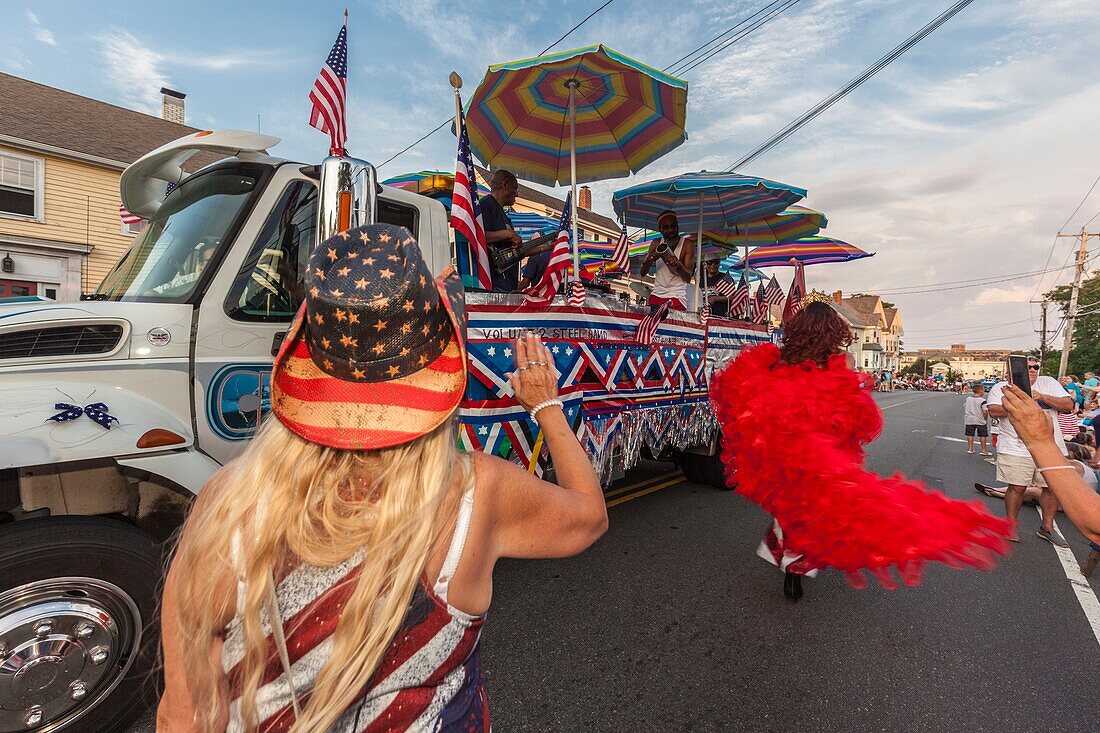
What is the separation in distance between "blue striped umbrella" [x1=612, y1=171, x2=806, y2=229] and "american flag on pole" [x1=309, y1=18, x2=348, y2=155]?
3180 millimetres

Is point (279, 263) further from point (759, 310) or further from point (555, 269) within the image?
point (759, 310)

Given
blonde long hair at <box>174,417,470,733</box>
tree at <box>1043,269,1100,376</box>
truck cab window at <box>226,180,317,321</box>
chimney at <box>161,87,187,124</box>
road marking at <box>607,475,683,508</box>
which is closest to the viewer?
blonde long hair at <box>174,417,470,733</box>

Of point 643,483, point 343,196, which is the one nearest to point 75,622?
point 343,196

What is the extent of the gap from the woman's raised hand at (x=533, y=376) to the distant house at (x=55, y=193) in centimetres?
1573

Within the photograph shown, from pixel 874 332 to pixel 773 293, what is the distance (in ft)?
289

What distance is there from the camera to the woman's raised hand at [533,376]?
4.28ft

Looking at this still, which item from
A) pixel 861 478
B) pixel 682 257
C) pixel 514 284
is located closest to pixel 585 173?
pixel 682 257

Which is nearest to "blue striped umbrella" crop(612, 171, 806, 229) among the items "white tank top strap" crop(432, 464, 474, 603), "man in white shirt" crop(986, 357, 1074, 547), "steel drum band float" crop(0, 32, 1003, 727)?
"steel drum band float" crop(0, 32, 1003, 727)

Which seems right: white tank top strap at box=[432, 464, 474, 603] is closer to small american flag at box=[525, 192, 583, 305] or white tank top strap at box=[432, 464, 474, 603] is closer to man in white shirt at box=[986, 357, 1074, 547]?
small american flag at box=[525, 192, 583, 305]

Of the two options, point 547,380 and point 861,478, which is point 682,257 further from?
point 547,380

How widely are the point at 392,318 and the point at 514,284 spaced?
4.00 meters

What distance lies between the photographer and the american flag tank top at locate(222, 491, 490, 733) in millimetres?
916

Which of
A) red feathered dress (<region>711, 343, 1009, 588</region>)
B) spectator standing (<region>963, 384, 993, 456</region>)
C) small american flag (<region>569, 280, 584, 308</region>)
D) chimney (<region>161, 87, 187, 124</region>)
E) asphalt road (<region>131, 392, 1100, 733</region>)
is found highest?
chimney (<region>161, 87, 187, 124</region>)

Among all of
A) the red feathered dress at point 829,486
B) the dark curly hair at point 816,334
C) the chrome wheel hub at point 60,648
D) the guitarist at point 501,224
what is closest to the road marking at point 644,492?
the red feathered dress at point 829,486
